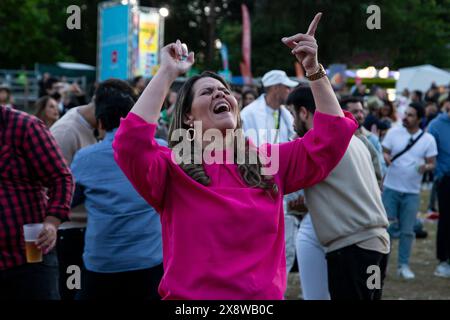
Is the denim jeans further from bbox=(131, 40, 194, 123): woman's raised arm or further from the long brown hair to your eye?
bbox=(131, 40, 194, 123): woman's raised arm

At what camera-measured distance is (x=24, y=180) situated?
381cm

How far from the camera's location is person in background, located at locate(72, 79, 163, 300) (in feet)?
14.3

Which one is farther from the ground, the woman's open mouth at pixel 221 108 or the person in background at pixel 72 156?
the woman's open mouth at pixel 221 108

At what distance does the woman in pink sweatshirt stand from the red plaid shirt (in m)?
1.16

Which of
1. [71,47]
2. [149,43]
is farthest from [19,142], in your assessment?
[71,47]

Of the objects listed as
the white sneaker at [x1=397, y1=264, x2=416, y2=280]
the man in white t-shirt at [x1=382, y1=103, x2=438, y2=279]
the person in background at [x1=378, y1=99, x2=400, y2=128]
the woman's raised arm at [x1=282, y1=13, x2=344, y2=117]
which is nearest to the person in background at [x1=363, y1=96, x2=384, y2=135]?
the person in background at [x1=378, y1=99, x2=400, y2=128]

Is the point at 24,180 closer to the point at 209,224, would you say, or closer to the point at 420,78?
the point at 209,224

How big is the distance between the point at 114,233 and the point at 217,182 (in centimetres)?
170

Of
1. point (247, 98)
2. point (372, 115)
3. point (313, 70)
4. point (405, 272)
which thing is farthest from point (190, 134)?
point (247, 98)

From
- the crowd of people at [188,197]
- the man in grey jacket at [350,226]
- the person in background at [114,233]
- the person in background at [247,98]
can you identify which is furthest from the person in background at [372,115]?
the person in background at [114,233]

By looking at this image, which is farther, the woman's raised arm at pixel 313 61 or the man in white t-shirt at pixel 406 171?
the man in white t-shirt at pixel 406 171

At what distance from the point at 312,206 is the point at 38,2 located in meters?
35.8

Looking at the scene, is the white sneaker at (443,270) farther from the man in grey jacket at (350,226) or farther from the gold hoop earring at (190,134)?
the gold hoop earring at (190,134)

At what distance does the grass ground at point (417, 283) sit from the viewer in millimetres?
7688
